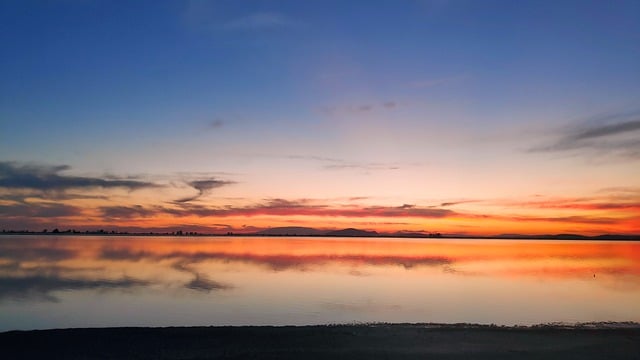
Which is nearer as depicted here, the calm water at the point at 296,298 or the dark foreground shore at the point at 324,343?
the dark foreground shore at the point at 324,343

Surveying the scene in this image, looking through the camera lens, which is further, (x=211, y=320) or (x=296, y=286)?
(x=296, y=286)

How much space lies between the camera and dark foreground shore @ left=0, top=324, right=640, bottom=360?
1262cm

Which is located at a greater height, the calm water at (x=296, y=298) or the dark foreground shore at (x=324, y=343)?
the dark foreground shore at (x=324, y=343)

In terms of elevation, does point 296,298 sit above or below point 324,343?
below

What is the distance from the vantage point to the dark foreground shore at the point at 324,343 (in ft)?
41.4

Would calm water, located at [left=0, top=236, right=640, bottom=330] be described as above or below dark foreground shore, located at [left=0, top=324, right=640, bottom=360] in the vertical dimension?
below

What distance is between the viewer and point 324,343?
46.5 ft

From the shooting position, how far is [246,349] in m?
13.4

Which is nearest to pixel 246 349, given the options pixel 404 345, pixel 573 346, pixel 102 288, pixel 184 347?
pixel 184 347

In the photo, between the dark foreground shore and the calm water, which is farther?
the calm water

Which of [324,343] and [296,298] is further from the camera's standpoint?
[296,298]

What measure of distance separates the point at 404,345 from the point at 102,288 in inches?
853

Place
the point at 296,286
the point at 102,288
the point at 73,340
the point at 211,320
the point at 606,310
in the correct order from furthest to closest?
the point at 296,286 → the point at 102,288 → the point at 606,310 → the point at 211,320 → the point at 73,340

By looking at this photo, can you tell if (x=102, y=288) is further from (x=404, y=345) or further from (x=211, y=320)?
(x=404, y=345)
